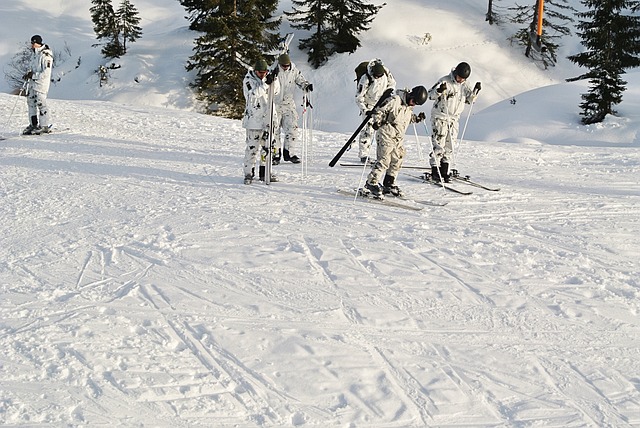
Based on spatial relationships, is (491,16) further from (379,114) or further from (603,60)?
(379,114)

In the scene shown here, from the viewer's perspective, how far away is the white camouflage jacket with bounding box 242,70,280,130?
8508 mm

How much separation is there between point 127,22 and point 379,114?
30113 millimetres

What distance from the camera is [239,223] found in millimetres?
7133

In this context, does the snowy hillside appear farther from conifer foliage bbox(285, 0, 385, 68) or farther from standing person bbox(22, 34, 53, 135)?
conifer foliage bbox(285, 0, 385, 68)

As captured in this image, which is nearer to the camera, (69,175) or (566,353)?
(566,353)

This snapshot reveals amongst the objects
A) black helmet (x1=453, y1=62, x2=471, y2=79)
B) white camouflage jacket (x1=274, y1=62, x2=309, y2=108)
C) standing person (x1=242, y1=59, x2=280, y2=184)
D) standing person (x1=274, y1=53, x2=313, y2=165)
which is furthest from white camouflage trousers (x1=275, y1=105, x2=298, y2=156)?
black helmet (x1=453, y1=62, x2=471, y2=79)

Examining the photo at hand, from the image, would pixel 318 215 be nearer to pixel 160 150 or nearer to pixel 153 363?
pixel 153 363

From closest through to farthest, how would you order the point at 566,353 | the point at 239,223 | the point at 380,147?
the point at 566,353 < the point at 239,223 < the point at 380,147

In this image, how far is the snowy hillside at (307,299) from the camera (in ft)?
12.3

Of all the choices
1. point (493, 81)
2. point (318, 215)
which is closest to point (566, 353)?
point (318, 215)

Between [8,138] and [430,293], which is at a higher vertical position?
[8,138]

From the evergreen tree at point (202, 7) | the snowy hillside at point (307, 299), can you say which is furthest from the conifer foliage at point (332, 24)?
the snowy hillside at point (307, 299)

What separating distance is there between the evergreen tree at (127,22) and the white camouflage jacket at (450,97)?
28217 millimetres

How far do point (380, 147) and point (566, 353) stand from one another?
4.37 metres
